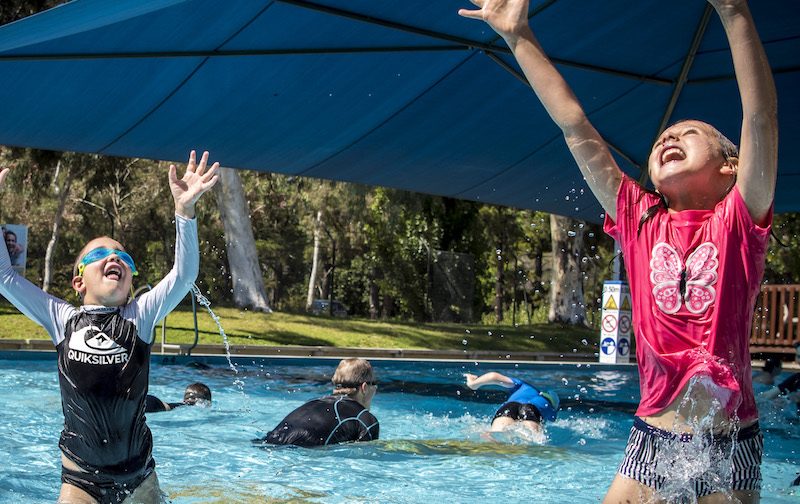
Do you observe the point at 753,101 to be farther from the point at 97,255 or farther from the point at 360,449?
the point at 360,449

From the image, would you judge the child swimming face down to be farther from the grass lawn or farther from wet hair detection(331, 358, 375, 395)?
the grass lawn

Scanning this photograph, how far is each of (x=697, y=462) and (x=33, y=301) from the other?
9.39 feet

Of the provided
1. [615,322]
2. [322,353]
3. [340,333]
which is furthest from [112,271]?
[340,333]

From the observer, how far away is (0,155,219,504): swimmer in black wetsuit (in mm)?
3721

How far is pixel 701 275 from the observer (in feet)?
8.48

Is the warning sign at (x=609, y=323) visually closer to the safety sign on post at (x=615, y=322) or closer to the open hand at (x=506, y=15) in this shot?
the safety sign on post at (x=615, y=322)

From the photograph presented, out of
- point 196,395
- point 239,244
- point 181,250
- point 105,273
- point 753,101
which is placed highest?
point 239,244

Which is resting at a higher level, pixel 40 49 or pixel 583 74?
pixel 583 74

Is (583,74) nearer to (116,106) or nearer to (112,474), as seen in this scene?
(116,106)

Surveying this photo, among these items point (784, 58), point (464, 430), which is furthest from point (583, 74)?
point (464, 430)

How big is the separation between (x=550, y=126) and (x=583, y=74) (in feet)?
3.13

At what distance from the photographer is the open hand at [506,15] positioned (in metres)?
2.82

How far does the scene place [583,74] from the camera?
8.95m

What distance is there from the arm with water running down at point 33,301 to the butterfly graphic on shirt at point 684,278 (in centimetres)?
258
